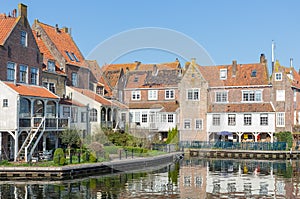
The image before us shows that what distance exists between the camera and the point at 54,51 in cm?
4709

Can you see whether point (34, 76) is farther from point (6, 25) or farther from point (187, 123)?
point (187, 123)

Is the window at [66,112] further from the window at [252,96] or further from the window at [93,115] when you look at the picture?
the window at [252,96]

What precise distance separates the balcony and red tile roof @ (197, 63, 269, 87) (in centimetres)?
2711

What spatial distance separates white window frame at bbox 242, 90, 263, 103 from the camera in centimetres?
5747

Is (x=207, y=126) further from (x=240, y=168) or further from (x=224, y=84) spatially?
(x=240, y=168)

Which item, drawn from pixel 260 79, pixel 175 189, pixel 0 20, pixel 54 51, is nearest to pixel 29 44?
pixel 0 20

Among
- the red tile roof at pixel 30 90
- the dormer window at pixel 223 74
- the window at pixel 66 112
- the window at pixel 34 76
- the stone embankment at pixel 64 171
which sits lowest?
the stone embankment at pixel 64 171

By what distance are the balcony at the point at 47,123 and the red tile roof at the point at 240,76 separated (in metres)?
27.1

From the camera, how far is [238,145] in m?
52.7

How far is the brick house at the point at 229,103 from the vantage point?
5566cm

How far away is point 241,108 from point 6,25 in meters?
31.8

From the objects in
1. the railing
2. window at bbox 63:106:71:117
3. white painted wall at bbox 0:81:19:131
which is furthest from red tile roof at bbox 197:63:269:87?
white painted wall at bbox 0:81:19:131

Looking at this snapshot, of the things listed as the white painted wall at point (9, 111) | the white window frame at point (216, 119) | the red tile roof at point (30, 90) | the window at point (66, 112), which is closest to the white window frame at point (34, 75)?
the red tile roof at point (30, 90)

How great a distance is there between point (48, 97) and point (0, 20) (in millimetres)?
8497
